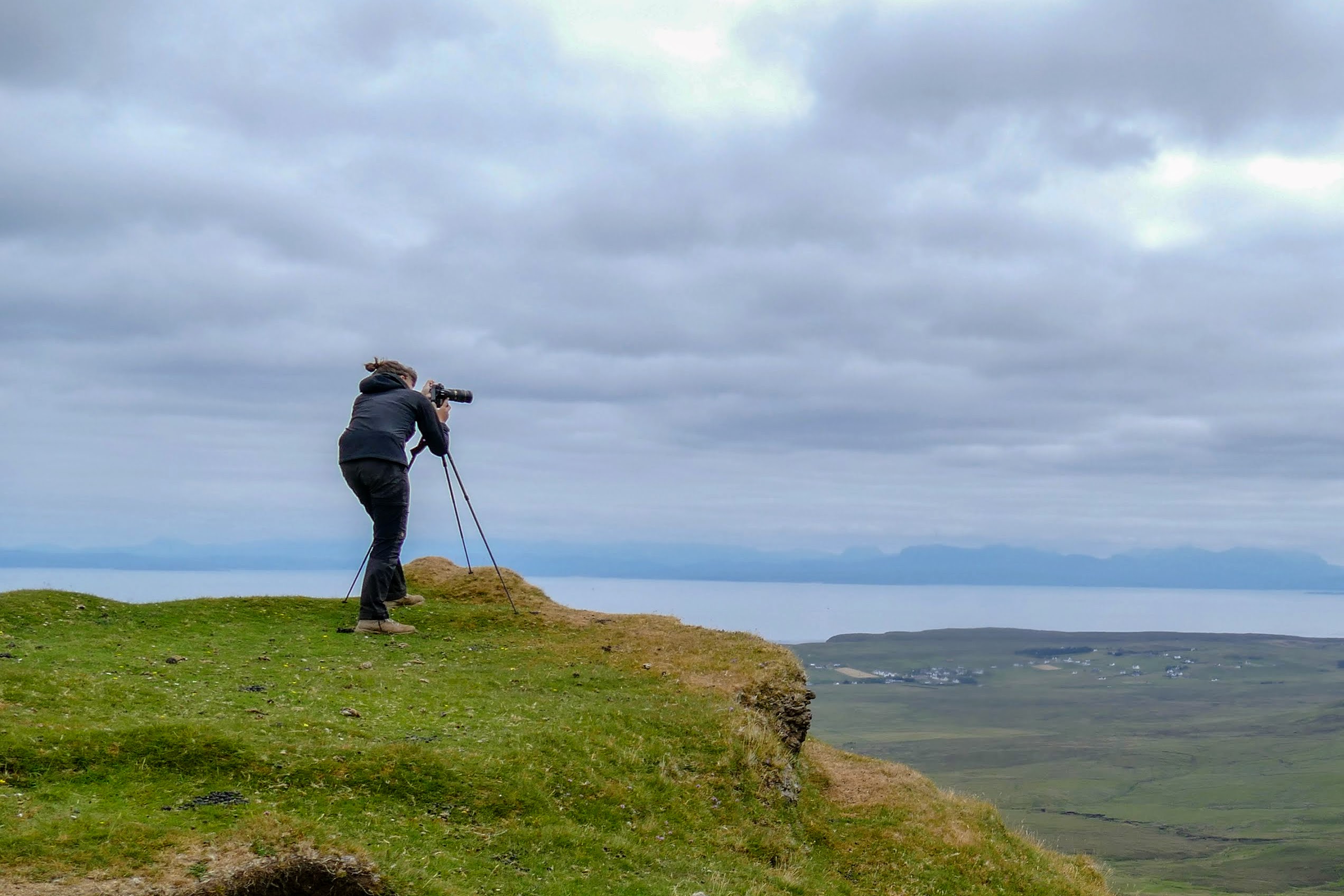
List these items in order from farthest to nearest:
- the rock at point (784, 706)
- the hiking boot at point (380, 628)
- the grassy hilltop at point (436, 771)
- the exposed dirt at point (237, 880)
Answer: the hiking boot at point (380, 628)
the rock at point (784, 706)
the grassy hilltop at point (436, 771)
the exposed dirt at point (237, 880)

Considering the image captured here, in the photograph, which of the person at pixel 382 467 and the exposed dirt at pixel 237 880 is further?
the person at pixel 382 467

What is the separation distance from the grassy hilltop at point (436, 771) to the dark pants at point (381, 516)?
1.33m

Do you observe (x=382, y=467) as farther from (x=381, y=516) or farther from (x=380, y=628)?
(x=380, y=628)

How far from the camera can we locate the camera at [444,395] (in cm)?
2659

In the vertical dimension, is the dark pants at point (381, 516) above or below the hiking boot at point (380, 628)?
above

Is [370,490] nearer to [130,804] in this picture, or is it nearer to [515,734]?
[515,734]

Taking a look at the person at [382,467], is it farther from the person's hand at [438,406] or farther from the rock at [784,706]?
the rock at [784,706]

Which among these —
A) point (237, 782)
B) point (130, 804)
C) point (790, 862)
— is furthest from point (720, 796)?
point (130, 804)

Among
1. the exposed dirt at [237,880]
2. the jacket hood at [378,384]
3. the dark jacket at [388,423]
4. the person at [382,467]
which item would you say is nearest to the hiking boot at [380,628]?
the person at [382,467]

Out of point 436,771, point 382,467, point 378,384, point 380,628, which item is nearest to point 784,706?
point 380,628

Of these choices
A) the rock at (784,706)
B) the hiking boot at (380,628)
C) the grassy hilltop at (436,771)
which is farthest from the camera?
the hiking boot at (380,628)

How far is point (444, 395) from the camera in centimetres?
2677

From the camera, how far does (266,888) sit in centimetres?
1103

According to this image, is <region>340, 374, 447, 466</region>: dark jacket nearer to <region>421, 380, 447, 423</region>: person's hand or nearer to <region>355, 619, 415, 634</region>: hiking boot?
<region>421, 380, 447, 423</region>: person's hand
